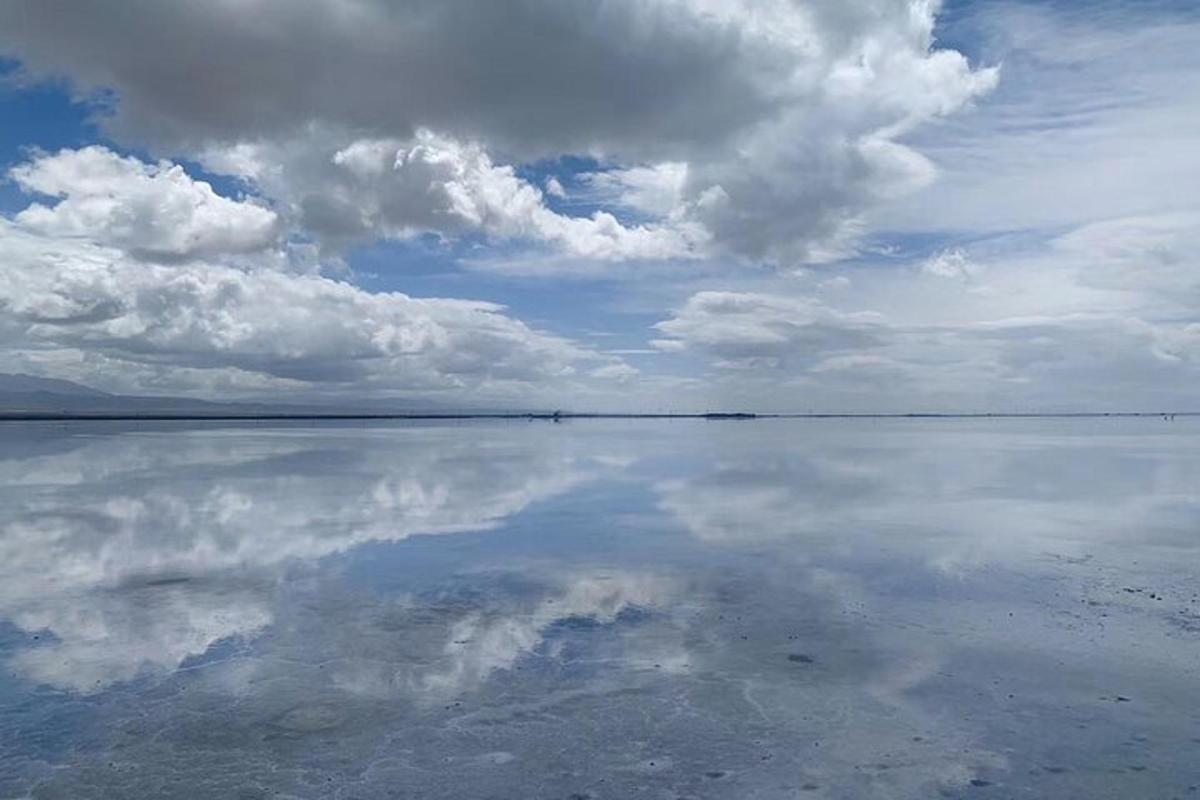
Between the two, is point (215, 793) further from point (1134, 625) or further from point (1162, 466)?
point (1162, 466)

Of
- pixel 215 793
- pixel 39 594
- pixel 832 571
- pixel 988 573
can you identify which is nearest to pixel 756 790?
pixel 215 793

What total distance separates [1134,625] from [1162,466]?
40727 mm

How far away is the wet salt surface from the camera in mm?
8828

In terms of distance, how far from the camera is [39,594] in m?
15.9

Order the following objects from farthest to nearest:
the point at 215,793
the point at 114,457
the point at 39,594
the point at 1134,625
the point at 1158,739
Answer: the point at 114,457 < the point at 39,594 < the point at 1134,625 < the point at 1158,739 < the point at 215,793

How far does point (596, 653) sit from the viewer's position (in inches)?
496

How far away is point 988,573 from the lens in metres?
18.1

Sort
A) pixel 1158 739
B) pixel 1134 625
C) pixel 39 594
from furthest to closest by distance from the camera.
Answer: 1. pixel 39 594
2. pixel 1134 625
3. pixel 1158 739

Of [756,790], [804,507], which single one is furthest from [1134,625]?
[804,507]

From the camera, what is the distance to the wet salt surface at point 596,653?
348 inches

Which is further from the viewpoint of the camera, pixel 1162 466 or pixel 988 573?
pixel 1162 466

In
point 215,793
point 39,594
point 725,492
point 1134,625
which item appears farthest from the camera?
point 725,492

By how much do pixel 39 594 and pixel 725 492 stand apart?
22.9 m

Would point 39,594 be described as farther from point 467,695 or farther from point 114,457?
point 114,457
